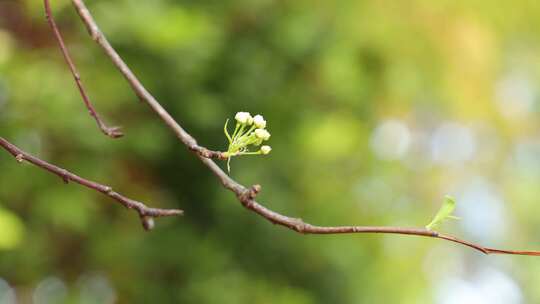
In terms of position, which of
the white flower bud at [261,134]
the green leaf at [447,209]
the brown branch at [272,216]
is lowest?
the brown branch at [272,216]

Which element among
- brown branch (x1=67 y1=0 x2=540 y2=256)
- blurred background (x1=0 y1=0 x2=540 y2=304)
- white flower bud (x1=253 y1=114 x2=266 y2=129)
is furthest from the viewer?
blurred background (x1=0 y1=0 x2=540 y2=304)

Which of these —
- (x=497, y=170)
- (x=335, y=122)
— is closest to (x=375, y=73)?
(x=335, y=122)

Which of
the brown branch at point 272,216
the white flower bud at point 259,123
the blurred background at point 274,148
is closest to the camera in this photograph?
the brown branch at point 272,216

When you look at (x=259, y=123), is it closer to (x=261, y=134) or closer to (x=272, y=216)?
(x=261, y=134)

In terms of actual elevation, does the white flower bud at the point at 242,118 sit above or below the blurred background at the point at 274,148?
below

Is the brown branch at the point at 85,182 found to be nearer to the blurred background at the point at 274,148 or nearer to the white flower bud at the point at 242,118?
the white flower bud at the point at 242,118

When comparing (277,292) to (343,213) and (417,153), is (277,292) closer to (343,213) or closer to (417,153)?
(343,213)

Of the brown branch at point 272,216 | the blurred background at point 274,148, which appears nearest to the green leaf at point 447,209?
the brown branch at point 272,216

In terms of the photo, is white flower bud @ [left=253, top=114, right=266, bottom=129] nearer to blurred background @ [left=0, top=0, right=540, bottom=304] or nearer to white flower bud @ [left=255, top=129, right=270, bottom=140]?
white flower bud @ [left=255, top=129, right=270, bottom=140]

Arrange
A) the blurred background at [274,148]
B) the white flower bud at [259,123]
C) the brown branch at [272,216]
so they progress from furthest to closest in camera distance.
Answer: the blurred background at [274,148], the white flower bud at [259,123], the brown branch at [272,216]

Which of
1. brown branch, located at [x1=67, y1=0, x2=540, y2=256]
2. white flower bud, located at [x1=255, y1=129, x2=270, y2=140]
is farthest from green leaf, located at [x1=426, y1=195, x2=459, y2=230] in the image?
white flower bud, located at [x1=255, y1=129, x2=270, y2=140]
